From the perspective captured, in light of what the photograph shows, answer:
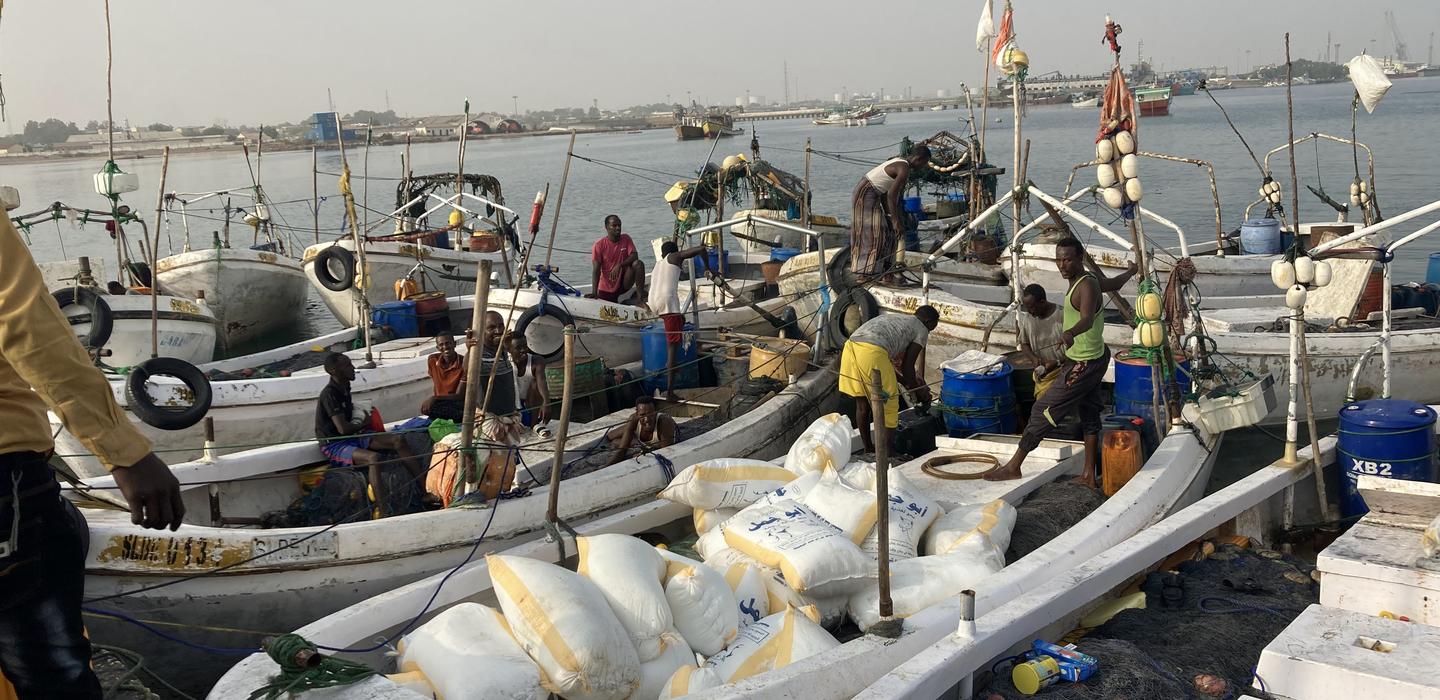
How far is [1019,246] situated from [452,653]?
7.02m

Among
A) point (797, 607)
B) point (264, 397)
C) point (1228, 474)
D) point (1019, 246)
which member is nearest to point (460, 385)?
point (264, 397)

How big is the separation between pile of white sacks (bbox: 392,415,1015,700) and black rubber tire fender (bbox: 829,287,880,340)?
11.5 feet

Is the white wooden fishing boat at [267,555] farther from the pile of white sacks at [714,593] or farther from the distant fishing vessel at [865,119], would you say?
the distant fishing vessel at [865,119]

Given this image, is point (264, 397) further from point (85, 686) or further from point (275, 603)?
point (85, 686)

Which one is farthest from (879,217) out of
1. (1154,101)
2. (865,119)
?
(865,119)

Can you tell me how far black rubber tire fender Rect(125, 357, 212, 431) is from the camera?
814cm

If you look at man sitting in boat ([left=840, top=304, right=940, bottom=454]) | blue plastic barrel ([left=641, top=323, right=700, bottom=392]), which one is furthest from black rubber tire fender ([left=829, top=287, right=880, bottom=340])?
man sitting in boat ([left=840, top=304, right=940, bottom=454])

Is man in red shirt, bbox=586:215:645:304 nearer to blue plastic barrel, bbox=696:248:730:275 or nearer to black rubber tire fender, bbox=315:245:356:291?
blue plastic barrel, bbox=696:248:730:275

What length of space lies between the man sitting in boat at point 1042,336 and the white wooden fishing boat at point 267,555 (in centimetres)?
290

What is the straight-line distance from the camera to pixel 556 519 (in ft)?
20.8

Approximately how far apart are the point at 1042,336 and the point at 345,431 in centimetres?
490

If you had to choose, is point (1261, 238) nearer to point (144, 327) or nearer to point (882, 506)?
point (882, 506)

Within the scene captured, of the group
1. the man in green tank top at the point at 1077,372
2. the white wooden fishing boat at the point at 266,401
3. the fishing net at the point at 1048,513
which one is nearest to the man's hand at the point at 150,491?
the fishing net at the point at 1048,513

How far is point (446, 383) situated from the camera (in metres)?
8.79
